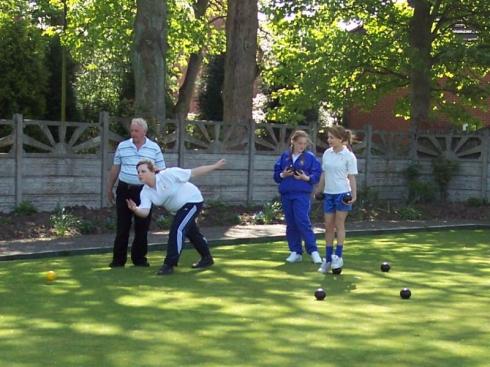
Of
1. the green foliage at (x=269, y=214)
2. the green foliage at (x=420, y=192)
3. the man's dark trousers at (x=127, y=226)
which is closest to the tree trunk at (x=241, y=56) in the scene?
the green foliage at (x=269, y=214)

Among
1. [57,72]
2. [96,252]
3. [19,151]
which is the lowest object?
[96,252]

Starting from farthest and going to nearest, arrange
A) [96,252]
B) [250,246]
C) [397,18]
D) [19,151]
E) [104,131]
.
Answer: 1. [397,18]
2. [104,131]
3. [19,151]
4. [250,246]
5. [96,252]

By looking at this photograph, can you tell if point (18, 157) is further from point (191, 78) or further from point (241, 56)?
point (191, 78)

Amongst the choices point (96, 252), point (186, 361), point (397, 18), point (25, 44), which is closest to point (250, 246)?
point (96, 252)

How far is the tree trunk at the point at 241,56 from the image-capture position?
60.7ft

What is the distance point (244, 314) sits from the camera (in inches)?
286

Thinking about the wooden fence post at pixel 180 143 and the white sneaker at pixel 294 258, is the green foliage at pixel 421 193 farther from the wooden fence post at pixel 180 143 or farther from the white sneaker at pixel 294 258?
the white sneaker at pixel 294 258

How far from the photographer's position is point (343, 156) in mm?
9891

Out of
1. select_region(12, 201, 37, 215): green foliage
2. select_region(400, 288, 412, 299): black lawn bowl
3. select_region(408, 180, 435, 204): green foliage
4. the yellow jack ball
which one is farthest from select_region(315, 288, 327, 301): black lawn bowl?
select_region(408, 180, 435, 204): green foliage

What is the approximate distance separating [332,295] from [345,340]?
2.05 m

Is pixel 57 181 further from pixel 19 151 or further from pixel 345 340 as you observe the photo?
pixel 345 340

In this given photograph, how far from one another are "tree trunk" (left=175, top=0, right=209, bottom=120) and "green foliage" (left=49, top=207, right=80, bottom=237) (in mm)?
16085

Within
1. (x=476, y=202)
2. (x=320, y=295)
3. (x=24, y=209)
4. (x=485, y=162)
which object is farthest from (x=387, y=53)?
(x=320, y=295)

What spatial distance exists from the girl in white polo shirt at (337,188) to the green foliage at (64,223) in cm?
491
